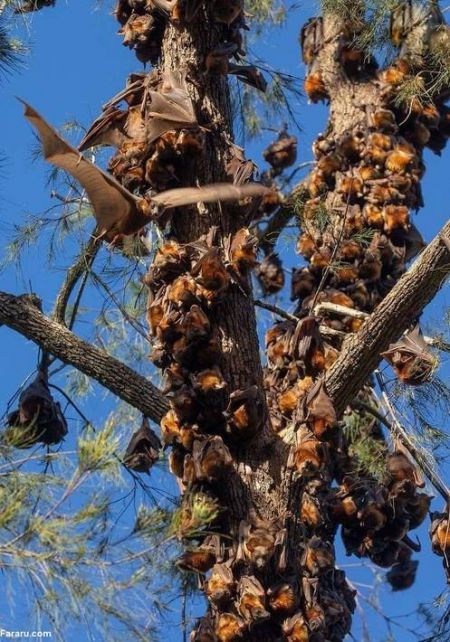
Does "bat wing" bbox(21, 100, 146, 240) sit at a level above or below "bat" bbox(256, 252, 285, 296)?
below

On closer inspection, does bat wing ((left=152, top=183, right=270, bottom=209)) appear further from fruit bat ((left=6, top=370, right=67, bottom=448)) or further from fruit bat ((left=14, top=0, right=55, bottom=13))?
fruit bat ((left=14, top=0, right=55, bottom=13))

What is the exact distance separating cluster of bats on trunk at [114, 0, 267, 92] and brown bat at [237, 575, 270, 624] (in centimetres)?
175

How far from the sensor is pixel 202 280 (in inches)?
159

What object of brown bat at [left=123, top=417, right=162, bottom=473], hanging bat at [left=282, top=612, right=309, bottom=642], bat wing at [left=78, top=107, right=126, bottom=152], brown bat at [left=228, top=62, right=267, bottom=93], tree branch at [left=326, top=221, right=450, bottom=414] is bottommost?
hanging bat at [left=282, top=612, right=309, bottom=642]

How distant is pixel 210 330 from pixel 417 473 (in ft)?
4.27

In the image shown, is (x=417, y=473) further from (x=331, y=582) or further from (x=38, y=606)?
(x=38, y=606)

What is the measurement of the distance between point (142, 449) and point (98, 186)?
1169 mm

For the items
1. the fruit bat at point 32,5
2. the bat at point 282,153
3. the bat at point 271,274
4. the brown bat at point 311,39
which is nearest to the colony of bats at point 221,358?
the fruit bat at point 32,5

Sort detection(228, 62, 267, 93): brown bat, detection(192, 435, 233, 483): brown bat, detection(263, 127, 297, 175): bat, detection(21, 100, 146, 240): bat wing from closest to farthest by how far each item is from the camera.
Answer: detection(192, 435, 233, 483): brown bat
detection(21, 100, 146, 240): bat wing
detection(228, 62, 267, 93): brown bat
detection(263, 127, 297, 175): bat

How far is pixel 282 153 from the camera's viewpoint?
23.4 ft

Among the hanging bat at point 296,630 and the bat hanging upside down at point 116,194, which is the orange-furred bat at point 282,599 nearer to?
the hanging bat at point 296,630

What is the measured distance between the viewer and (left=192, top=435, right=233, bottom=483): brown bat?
3900 mm

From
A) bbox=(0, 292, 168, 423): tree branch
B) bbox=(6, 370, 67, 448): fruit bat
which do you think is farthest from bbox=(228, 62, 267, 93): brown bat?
bbox=(6, 370, 67, 448): fruit bat

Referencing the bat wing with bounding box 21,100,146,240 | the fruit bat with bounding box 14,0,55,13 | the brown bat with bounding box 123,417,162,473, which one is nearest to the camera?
the bat wing with bounding box 21,100,146,240
